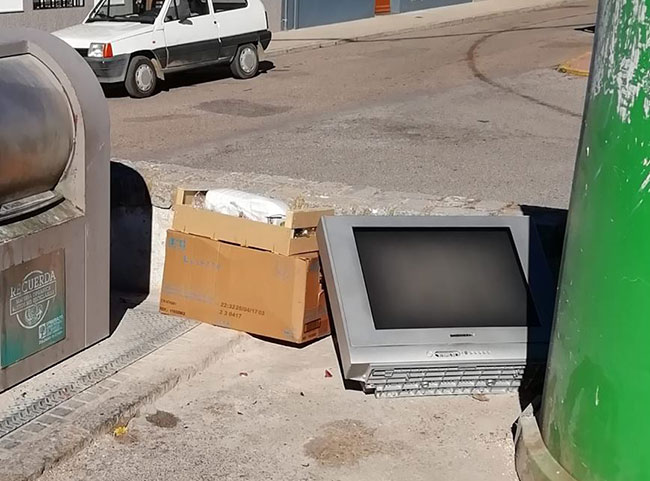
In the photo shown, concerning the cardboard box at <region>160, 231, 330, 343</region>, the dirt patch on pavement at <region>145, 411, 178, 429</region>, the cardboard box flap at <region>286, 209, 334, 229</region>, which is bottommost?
the dirt patch on pavement at <region>145, 411, 178, 429</region>

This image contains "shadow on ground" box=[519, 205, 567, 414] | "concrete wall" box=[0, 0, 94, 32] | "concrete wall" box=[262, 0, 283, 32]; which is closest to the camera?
"shadow on ground" box=[519, 205, 567, 414]

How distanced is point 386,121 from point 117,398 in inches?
323

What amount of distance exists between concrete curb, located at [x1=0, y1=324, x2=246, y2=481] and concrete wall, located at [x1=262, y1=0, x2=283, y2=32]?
55.7ft

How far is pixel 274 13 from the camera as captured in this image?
70.8 feet

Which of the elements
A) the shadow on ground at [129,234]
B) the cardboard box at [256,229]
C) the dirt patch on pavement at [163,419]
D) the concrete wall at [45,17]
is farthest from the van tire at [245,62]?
the dirt patch on pavement at [163,419]

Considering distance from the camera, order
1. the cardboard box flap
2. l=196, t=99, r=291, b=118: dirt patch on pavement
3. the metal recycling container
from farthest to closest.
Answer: l=196, t=99, r=291, b=118: dirt patch on pavement
the cardboard box flap
the metal recycling container

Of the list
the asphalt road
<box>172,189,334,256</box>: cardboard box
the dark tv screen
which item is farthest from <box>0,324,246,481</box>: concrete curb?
the asphalt road

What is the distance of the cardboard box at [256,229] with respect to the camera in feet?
15.9

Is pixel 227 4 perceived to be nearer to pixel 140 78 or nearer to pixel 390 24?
pixel 140 78

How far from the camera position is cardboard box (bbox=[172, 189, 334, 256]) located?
4.84 metres

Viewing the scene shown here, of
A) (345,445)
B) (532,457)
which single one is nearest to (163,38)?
(345,445)

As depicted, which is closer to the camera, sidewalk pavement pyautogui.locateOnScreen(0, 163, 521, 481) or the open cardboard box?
sidewalk pavement pyautogui.locateOnScreen(0, 163, 521, 481)

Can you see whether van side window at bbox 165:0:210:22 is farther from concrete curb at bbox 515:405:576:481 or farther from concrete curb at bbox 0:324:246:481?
concrete curb at bbox 515:405:576:481

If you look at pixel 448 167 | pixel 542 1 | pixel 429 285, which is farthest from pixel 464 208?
pixel 542 1
